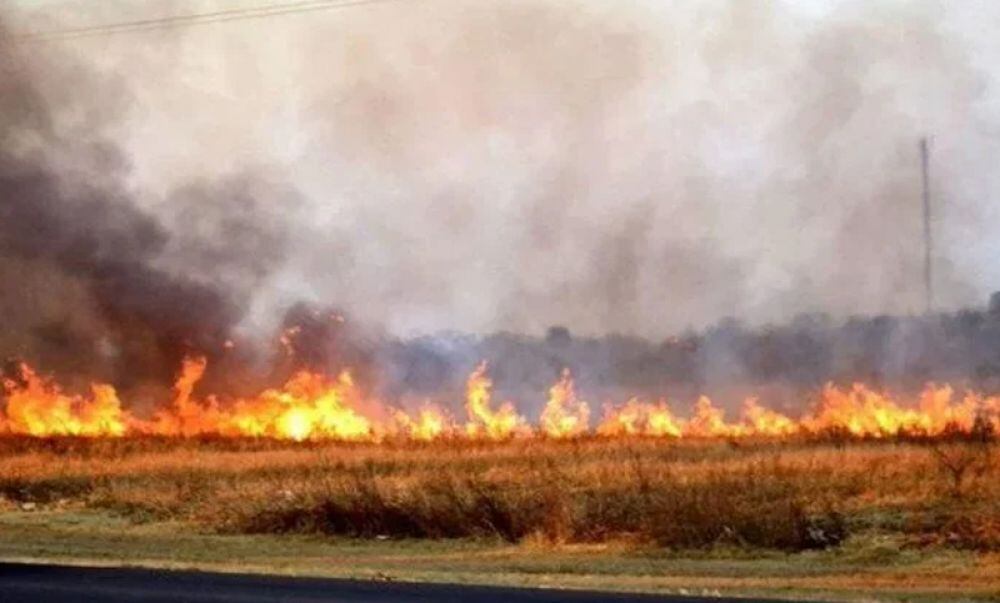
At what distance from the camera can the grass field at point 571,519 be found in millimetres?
20750

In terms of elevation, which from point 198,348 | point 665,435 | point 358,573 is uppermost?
point 198,348

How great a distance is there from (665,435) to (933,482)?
2174 centimetres

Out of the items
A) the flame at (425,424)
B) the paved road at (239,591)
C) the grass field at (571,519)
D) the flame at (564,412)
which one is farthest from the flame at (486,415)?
the paved road at (239,591)

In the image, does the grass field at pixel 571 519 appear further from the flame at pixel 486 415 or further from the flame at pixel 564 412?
the flame at pixel 564 412

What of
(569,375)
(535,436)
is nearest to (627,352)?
(569,375)

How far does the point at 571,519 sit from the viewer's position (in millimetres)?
25250

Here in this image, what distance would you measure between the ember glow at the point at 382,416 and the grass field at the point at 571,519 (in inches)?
458

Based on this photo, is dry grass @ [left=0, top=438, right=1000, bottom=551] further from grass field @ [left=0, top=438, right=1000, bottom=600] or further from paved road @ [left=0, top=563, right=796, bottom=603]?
paved road @ [left=0, top=563, right=796, bottom=603]

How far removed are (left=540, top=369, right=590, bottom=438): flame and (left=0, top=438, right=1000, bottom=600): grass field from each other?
1355cm

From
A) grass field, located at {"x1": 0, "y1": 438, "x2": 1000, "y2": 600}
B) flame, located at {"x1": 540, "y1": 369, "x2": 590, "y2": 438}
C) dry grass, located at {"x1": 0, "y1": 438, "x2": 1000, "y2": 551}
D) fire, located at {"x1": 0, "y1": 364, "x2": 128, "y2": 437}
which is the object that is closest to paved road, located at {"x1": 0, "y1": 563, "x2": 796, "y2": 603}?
grass field, located at {"x1": 0, "y1": 438, "x2": 1000, "y2": 600}

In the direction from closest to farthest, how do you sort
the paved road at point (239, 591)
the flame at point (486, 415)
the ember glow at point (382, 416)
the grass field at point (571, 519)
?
the paved road at point (239, 591) → the grass field at point (571, 519) → the ember glow at point (382, 416) → the flame at point (486, 415)

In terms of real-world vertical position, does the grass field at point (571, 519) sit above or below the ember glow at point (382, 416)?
below

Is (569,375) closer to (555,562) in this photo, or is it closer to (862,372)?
(862,372)

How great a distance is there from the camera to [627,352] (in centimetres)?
6738
